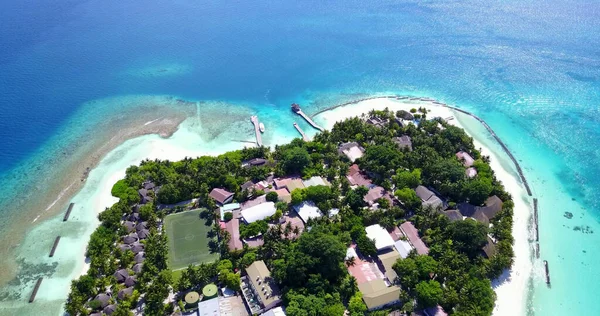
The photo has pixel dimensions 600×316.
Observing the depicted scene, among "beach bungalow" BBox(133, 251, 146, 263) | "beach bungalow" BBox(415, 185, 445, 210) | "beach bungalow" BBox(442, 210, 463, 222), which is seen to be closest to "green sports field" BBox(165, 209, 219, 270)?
"beach bungalow" BBox(133, 251, 146, 263)

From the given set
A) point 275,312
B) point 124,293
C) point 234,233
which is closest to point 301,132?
point 234,233

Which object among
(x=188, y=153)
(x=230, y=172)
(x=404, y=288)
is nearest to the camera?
(x=404, y=288)

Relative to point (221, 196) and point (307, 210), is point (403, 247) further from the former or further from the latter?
point (221, 196)

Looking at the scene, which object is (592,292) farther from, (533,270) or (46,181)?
(46,181)

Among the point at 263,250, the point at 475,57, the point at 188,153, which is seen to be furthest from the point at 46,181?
the point at 475,57

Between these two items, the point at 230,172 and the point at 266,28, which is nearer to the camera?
the point at 230,172

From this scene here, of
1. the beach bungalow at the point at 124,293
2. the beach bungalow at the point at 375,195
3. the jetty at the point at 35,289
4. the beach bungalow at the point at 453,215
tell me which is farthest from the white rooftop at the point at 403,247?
the jetty at the point at 35,289

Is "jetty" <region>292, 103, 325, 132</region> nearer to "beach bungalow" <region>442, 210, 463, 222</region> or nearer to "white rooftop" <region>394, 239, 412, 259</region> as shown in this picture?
"beach bungalow" <region>442, 210, 463, 222</region>
